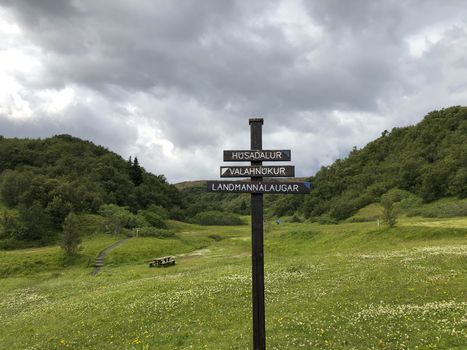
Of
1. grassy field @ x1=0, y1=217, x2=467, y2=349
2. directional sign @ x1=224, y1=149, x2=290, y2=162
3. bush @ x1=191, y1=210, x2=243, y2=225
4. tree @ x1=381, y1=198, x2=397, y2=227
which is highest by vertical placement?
directional sign @ x1=224, y1=149, x2=290, y2=162

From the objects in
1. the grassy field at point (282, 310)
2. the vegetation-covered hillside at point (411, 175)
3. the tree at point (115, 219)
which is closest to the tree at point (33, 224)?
the tree at point (115, 219)

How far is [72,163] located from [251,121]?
502 ft

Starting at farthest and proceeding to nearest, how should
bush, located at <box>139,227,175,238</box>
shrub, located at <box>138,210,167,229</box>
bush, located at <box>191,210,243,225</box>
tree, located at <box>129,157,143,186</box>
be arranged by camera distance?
tree, located at <box>129,157,143,186</box> < bush, located at <box>191,210,243,225</box> < shrub, located at <box>138,210,167,229</box> < bush, located at <box>139,227,175,238</box>

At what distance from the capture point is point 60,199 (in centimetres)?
8912

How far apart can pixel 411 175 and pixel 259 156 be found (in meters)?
155

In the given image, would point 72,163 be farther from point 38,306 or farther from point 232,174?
point 232,174

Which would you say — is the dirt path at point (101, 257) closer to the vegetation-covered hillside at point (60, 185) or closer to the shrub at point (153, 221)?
the vegetation-covered hillside at point (60, 185)

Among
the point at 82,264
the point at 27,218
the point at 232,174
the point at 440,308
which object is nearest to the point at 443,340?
the point at 440,308

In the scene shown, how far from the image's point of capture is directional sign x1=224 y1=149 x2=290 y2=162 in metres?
12.3

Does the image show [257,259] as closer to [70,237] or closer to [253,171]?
[253,171]

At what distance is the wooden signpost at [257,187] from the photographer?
12.0 m

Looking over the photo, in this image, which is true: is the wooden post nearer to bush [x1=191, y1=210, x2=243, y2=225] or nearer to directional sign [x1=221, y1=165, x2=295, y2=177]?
directional sign [x1=221, y1=165, x2=295, y2=177]

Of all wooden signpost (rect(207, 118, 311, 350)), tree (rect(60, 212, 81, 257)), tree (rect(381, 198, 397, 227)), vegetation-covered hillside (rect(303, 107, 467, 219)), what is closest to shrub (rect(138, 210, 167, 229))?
tree (rect(60, 212, 81, 257))

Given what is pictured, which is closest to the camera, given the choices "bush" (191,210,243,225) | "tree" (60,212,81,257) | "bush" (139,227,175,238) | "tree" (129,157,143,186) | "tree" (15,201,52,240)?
"tree" (60,212,81,257)
